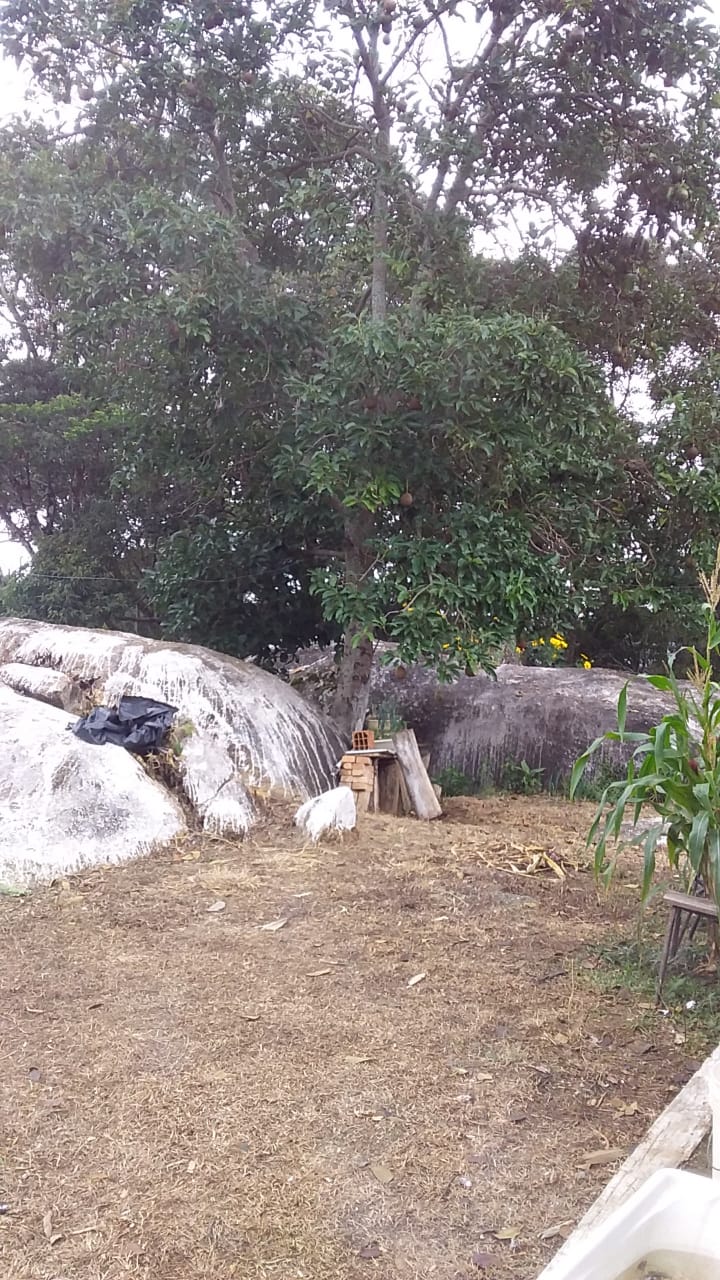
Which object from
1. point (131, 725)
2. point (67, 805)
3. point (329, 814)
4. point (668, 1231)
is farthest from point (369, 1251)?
point (131, 725)

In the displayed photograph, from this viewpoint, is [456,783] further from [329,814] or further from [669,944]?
[669,944]

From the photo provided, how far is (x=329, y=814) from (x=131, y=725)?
134 cm

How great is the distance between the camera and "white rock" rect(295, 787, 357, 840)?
521cm

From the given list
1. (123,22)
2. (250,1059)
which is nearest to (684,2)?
(123,22)

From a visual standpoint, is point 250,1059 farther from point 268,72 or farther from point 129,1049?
point 268,72

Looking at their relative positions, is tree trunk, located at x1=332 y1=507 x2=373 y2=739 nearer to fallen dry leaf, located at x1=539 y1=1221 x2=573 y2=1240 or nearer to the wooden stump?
the wooden stump

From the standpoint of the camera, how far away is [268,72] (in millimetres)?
6301

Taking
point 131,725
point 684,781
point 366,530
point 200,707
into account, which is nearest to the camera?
point 684,781

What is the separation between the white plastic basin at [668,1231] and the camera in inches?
47.8

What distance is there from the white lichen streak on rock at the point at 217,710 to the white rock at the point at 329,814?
33 cm

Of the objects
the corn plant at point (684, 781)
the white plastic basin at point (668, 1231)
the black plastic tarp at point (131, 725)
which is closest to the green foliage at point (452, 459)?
the black plastic tarp at point (131, 725)

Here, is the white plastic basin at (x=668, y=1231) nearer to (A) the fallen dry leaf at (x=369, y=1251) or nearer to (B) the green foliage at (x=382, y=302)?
(A) the fallen dry leaf at (x=369, y=1251)

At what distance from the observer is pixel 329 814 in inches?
206

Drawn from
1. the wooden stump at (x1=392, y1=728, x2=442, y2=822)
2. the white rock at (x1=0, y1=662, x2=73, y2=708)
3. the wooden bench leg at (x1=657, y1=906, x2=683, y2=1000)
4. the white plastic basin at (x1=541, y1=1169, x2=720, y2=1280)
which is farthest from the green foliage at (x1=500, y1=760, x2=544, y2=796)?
the white plastic basin at (x1=541, y1=1169, x2=720, y2=1280)
